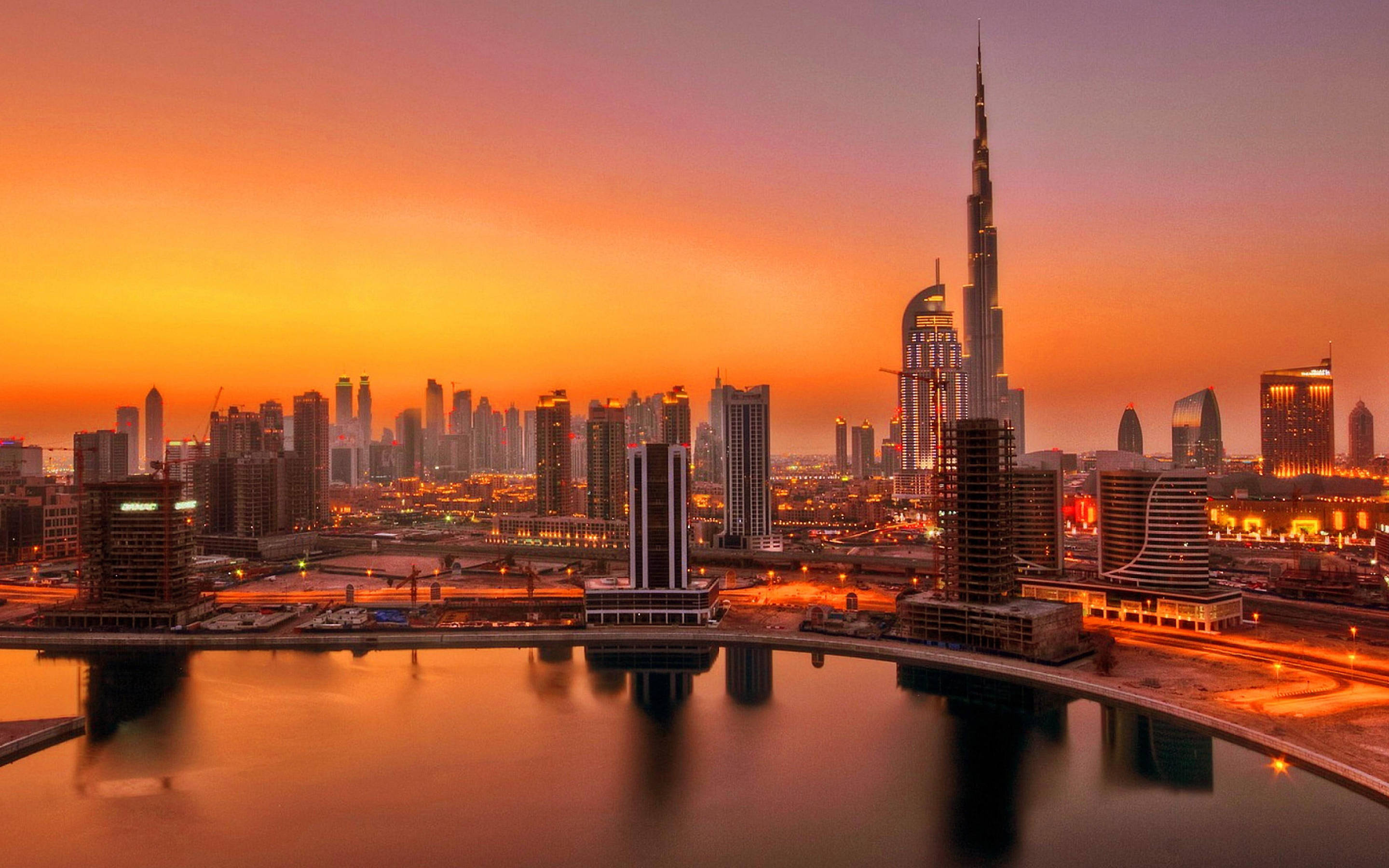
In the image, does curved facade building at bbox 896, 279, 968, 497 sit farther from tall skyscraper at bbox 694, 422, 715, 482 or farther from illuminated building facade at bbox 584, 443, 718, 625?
illuminated building facade at bbox 584, 443, 718, 625

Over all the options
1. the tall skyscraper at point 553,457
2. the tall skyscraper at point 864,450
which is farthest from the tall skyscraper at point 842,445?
the tall skyscraper at point 553,457

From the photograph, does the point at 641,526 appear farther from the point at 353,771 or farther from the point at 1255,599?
the point at 1255,599

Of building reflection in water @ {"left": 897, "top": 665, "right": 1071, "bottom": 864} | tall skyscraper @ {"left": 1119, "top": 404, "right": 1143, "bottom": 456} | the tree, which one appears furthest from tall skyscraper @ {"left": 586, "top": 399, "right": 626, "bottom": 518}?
tall skyscraper @ {"left": 1119, "top": 404, "right": 1143, "bottom": 456}

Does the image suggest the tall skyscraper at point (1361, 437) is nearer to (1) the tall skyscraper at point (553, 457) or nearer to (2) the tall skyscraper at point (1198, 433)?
(2) the tall skyscraper at point (1198, 433)

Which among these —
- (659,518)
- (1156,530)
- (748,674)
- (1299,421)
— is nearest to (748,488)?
(659,518)

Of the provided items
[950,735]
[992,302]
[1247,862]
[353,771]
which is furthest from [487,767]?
[992,302]

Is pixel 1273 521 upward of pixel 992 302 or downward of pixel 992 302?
downward
